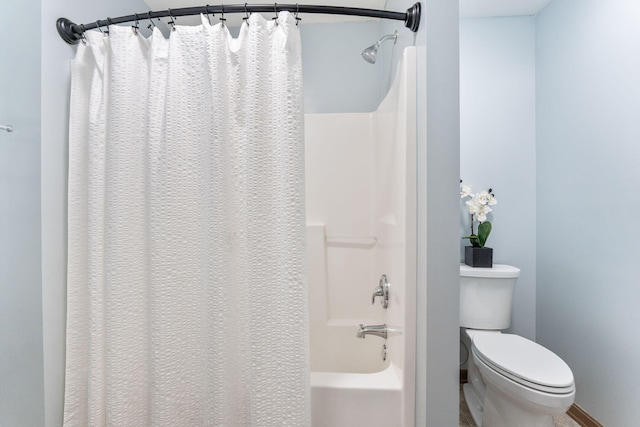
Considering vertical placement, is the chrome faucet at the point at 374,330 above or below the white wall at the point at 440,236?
below

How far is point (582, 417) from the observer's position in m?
1.64

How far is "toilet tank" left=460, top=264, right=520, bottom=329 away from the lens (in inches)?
71.7

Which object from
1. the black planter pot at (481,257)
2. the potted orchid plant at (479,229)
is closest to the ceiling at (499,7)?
the potted orchid plant at (479,229)

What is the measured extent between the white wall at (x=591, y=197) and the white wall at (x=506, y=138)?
67mm

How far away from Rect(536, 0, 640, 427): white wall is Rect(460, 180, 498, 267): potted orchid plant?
40cm

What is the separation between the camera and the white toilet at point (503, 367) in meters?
1.22

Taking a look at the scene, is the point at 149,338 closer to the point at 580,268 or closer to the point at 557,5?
the point at 580,268

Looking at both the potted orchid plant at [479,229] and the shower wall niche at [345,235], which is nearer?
the shower wall niche at [345,235]

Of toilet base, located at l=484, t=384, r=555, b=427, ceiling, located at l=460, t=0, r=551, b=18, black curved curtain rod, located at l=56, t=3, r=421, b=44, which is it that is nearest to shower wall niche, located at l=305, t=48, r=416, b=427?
black curved curtain rod, located at l=56, t=3, r=421, b=44

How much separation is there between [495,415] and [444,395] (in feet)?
2.95

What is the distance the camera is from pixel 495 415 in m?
1.50

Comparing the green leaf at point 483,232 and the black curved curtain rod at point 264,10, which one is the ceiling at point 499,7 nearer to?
the black curved curtain rod at point 264,10

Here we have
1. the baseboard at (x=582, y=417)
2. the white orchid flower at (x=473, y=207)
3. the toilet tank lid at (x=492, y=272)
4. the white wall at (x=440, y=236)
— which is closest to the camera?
the white wall at (x=440, y=236)

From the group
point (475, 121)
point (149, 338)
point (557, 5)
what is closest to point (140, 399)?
point (149, 338)
